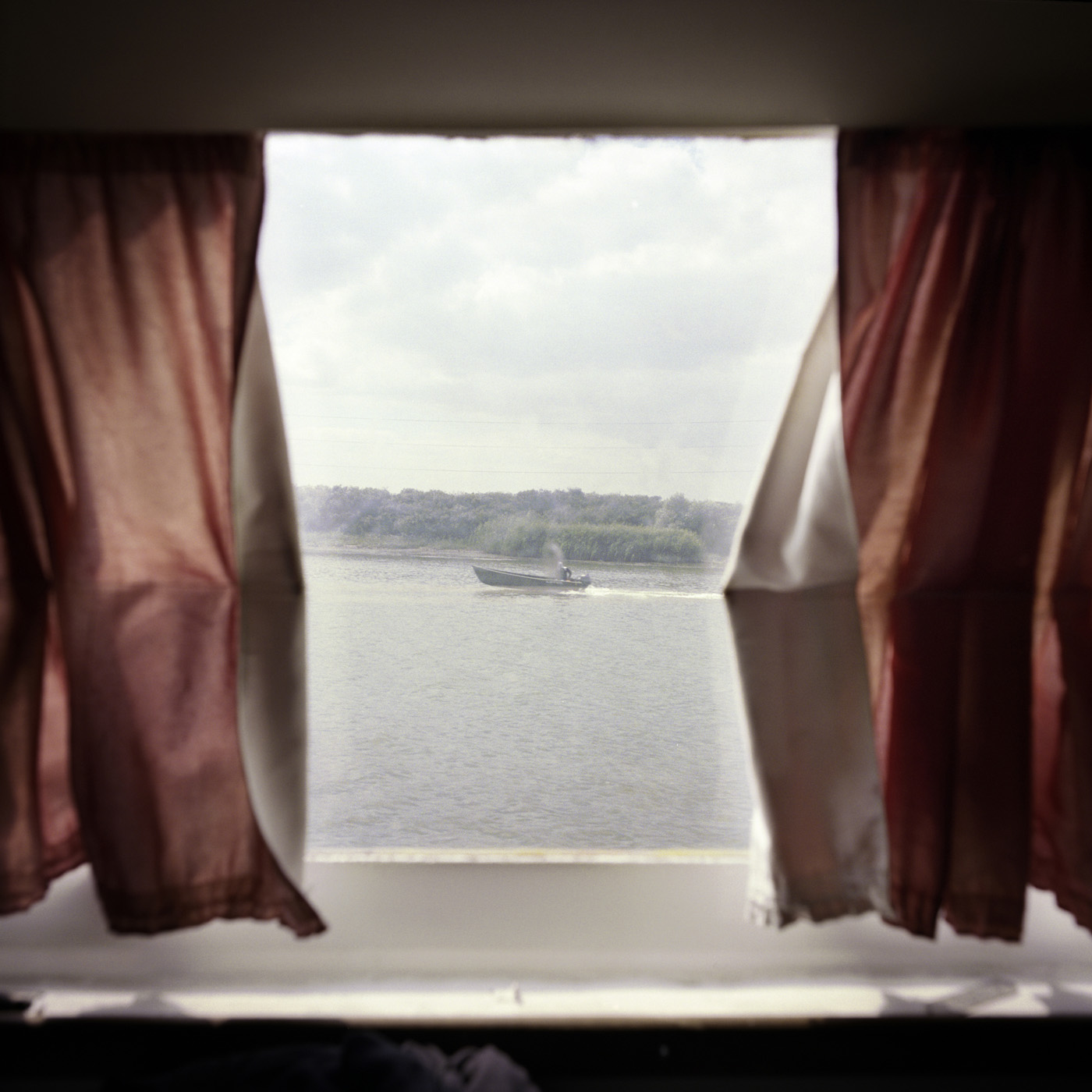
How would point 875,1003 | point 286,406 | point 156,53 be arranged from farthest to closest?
point 286,406, point 875,1003, point 156,53

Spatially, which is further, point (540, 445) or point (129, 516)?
point (540, 445)

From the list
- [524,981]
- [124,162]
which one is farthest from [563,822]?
[124,162]

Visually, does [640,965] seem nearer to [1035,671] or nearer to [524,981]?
[524,981]

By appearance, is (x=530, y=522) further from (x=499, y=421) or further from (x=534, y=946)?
(x=534, y=946)

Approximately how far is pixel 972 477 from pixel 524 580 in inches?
28.9

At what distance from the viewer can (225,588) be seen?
1.28 m

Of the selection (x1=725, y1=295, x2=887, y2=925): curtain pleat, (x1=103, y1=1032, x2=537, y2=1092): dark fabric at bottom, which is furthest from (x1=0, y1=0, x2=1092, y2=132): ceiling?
(x1=103, y1=1032, x2=537, y2=1092): dark fabric at bottom

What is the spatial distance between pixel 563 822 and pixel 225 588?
2.20ft

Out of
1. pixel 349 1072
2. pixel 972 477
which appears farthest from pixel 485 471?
pixel 349 1072

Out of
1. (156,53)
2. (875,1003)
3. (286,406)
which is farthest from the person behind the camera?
(286,406)

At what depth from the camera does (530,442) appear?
1.46m

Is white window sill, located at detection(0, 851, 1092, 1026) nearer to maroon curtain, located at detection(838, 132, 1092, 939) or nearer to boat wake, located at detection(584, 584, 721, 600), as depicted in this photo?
maroon curtain, located at detection(838, 132, 1092, 939)

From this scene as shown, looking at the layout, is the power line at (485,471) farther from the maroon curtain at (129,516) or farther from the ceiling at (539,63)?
the ceiling at (539,63)

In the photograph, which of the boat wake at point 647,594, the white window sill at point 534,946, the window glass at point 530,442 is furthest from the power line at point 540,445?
the white window sill at point 534,946
